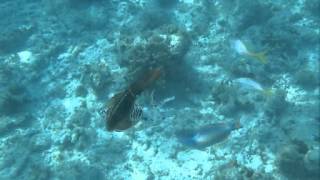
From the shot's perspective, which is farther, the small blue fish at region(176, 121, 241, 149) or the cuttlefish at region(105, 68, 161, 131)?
the small blue fish at region(176, 121, 241, 149)

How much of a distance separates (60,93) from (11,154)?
1957mm

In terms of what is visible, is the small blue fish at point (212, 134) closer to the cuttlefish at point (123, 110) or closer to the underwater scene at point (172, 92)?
the underwater scene at point (172, 92)

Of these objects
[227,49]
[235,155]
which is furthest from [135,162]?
[227,49]

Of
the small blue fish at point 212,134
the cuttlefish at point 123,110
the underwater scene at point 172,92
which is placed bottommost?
the underwater scene at point 172,92

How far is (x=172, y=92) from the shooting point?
383 inches

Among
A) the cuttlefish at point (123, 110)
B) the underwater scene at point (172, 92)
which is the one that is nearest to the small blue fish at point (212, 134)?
the underwater scene at point (172, 92)

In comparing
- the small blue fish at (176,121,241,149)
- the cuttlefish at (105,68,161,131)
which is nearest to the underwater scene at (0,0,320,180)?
the small blue fish at (176,121,241,149)

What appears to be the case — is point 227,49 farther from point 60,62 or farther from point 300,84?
point 60,62

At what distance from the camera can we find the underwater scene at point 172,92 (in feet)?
27.1

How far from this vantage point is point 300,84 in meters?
9.76

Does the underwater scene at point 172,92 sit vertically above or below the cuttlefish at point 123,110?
below

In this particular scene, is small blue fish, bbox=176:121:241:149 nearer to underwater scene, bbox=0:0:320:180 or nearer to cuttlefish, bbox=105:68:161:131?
underwater scene, bbox=0:0:320:180

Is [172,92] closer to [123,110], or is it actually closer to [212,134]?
[212,134]

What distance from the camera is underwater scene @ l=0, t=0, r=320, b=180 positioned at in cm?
826
